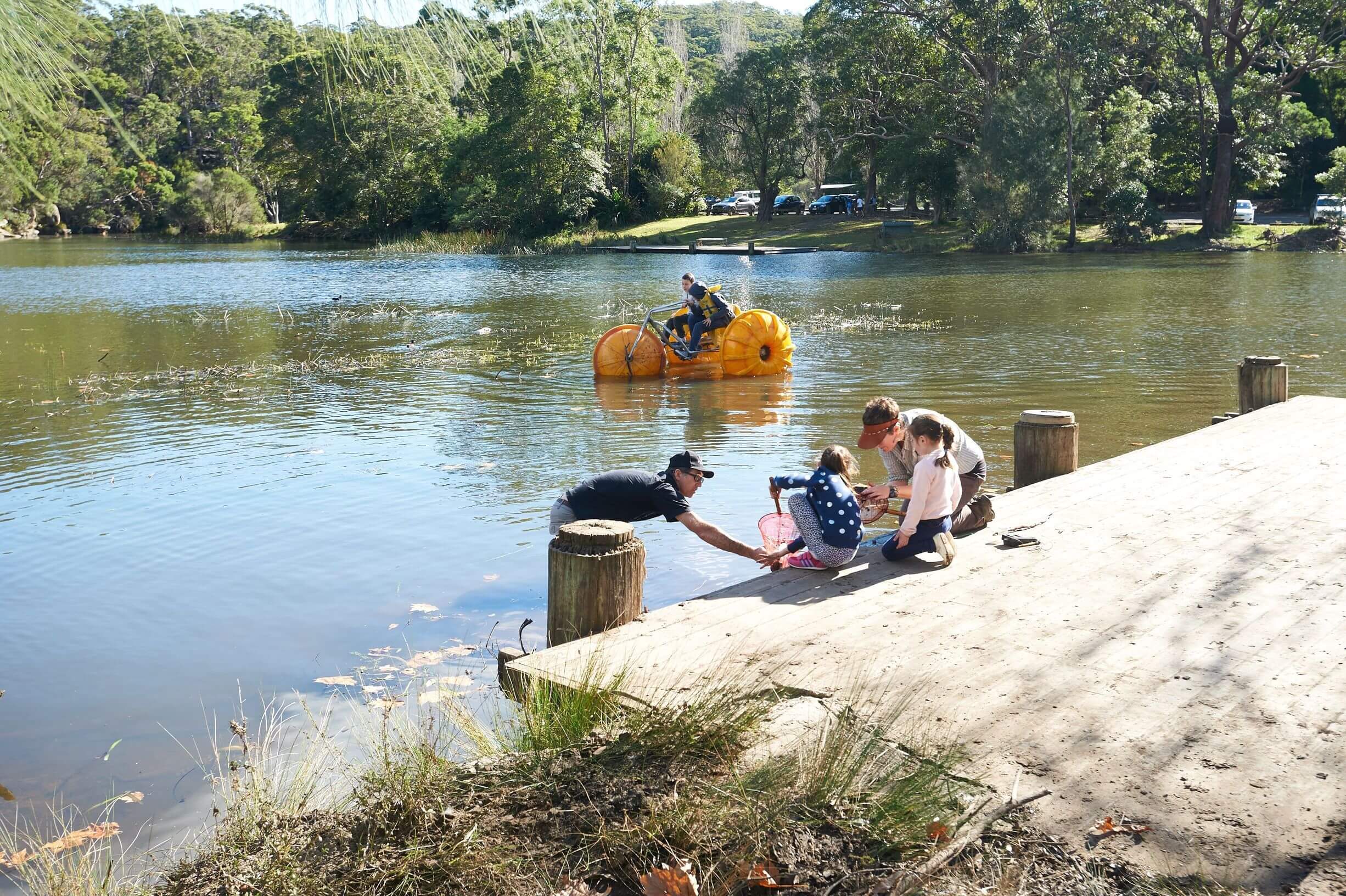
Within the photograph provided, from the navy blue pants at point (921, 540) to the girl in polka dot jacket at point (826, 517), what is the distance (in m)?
0.21

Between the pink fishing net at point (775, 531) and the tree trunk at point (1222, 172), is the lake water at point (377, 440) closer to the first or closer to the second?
the pink fishing net at point (775, 531)

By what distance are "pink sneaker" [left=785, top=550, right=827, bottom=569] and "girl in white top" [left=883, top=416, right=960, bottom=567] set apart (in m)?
0.39

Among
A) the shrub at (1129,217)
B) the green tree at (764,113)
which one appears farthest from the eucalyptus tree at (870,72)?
the shrub at (1129,217)

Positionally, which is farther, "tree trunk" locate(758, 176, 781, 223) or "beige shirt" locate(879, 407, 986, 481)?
"tree trunk" locate(758, 176, 781, 223)

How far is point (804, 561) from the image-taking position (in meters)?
6.18

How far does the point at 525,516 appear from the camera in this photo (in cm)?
949

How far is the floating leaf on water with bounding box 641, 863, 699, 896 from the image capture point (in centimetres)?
322

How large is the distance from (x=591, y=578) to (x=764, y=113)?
2502 inches

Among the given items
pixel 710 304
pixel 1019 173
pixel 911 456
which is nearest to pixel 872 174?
pixel 1019 173

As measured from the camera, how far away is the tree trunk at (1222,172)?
4700 cm

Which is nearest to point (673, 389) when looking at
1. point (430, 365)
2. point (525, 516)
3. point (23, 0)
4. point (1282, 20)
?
point (430, 365)

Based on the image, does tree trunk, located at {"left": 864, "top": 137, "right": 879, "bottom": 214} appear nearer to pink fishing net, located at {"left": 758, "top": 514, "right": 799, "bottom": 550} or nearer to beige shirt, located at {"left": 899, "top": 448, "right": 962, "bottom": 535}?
pink fishing net, located at {"left": 758, "top": 514, "right": 799, "bottom": 550}

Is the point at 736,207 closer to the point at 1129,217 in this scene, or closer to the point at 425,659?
the point at 1129,217

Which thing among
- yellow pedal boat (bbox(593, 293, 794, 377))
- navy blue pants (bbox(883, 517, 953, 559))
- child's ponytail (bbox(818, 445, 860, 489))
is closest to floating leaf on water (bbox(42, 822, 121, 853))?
child's ponytail (bbox(818, 445, 860, 489))
